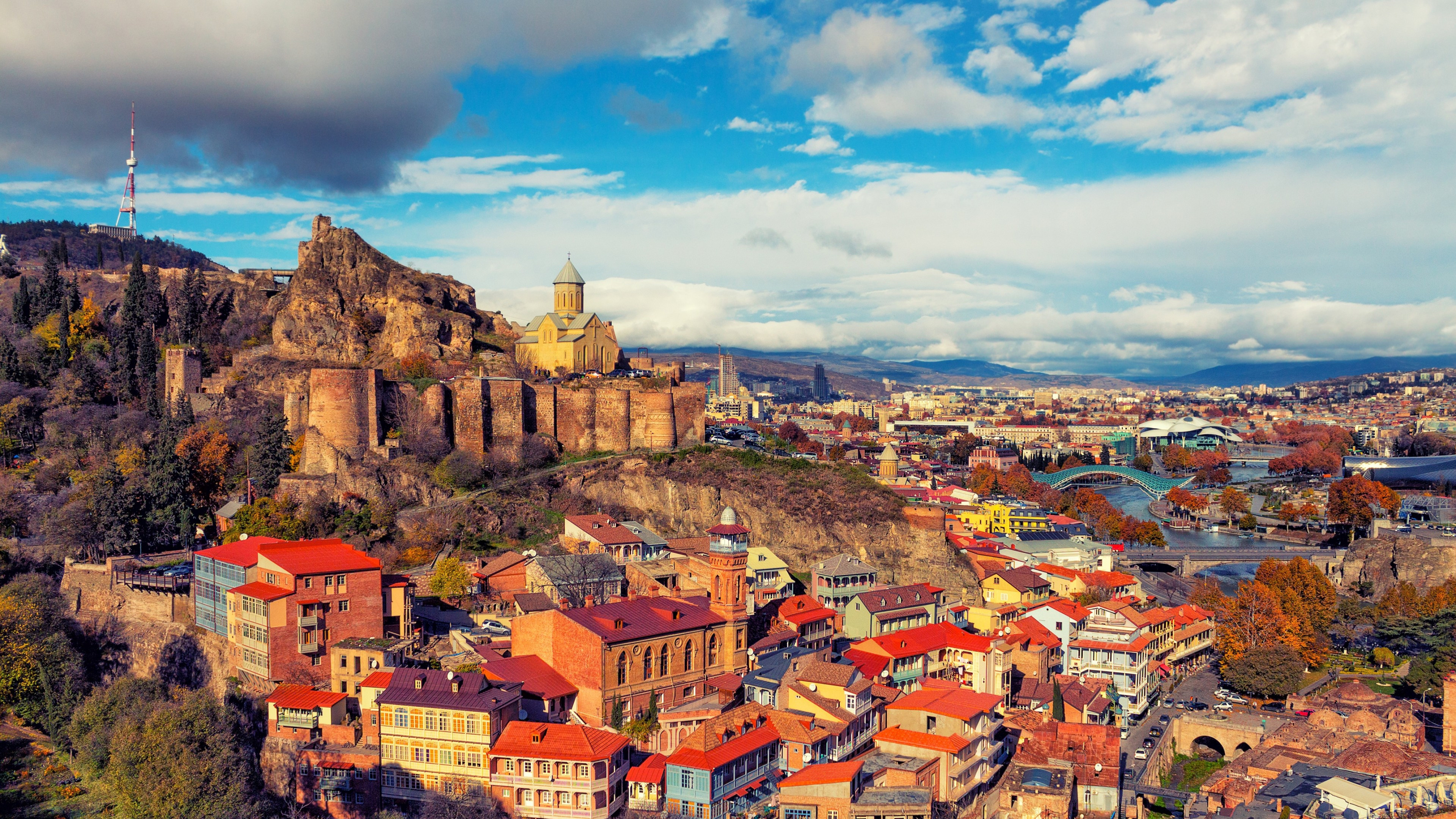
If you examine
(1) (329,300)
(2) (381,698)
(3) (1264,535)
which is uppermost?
(1) (329,300)

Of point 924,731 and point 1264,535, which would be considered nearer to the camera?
point 924,731

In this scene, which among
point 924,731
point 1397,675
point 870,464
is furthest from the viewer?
point 870,464

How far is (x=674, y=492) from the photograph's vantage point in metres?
44.7

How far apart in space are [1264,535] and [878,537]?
46.8 metres

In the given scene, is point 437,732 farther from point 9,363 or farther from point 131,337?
point 9,363

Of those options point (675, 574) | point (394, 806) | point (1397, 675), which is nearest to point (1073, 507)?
point (1397, 675)

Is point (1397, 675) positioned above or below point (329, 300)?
below

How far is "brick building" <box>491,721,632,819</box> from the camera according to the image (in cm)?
2216

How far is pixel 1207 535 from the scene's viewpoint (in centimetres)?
7694

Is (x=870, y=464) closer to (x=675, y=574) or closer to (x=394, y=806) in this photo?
(x=675, y=574)

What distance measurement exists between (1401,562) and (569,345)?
4666 cm

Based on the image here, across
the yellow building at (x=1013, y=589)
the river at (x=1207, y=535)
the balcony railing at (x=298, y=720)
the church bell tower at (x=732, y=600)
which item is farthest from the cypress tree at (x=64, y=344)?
the river at (x=1207, y=535)

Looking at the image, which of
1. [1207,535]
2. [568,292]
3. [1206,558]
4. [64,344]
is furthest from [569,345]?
[1207,535]

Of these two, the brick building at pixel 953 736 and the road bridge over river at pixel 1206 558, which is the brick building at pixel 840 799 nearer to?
the brick building at pixel 953 736
